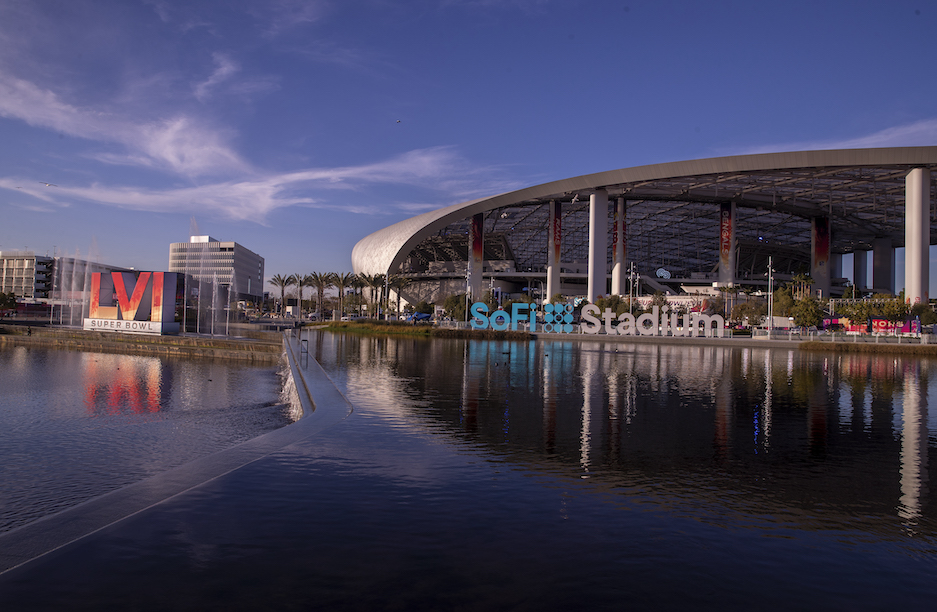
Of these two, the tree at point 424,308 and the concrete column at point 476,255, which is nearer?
the concrete column at point 476,255

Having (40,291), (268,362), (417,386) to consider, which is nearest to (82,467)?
(417,386)

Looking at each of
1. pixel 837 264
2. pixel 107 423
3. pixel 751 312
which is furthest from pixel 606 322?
pixel 837 264

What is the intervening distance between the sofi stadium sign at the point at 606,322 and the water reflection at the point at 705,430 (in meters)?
25.6

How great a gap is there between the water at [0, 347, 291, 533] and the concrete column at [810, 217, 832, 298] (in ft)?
229

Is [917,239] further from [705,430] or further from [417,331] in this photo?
[705,430]

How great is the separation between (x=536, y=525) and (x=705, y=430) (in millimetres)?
6183

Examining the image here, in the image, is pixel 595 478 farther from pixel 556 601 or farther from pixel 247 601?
pixel 247 601

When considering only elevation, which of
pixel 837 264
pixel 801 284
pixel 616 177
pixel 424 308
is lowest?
pixel 424 308

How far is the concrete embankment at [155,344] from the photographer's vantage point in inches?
1099

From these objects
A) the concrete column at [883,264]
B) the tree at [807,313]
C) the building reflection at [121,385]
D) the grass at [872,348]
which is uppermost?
the concrete column at [883,264]

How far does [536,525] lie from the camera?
5.12m

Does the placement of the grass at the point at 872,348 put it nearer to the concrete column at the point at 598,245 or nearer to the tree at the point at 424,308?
the concrete column at the point at 598,245

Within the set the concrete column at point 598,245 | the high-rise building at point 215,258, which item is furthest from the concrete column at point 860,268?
the high-rise building at point 215,258

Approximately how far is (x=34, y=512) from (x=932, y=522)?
9.10m
